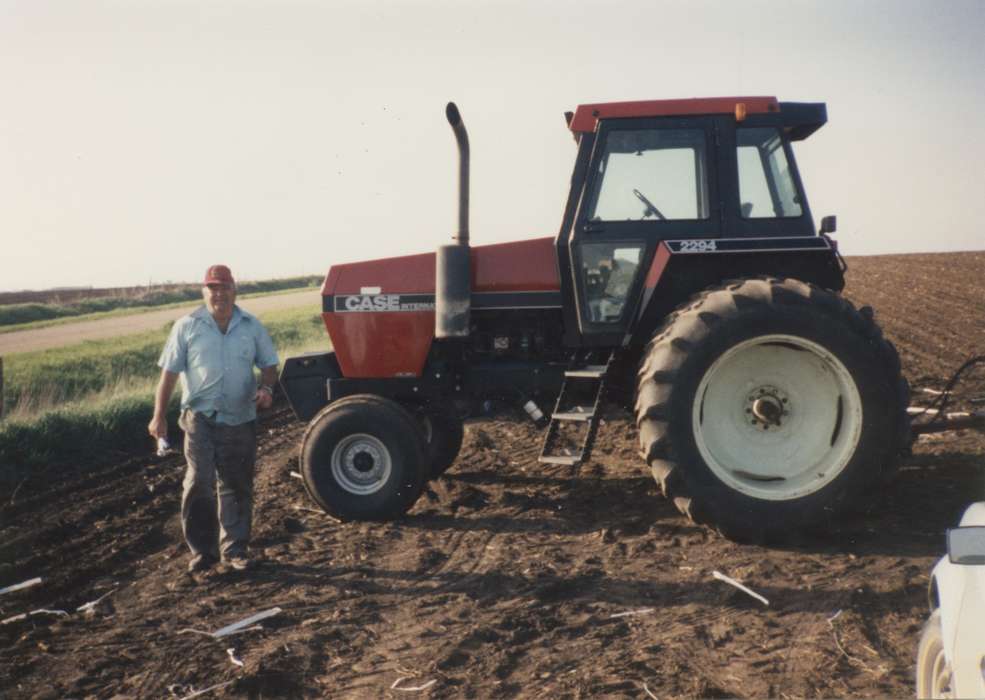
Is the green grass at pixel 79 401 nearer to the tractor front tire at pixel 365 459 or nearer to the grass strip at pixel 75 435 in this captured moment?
the grass strip at pixel 75 435

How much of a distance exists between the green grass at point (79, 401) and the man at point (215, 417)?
366cm

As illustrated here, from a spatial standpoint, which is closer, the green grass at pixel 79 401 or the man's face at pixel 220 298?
the man's face at pixel 220 298

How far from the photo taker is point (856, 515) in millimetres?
5316

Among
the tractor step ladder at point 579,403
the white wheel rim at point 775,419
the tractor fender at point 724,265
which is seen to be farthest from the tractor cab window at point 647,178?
the white wheel rim at point 775,419

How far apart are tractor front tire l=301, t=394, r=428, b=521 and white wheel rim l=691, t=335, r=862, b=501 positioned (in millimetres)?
1993

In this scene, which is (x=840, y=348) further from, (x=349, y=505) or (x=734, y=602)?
(x=349, y=505)

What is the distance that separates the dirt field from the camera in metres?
3.52

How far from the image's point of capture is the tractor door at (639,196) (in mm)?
5625

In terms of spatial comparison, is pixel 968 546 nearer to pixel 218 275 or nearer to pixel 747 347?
pixel 747 347

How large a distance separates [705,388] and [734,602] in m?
1.39

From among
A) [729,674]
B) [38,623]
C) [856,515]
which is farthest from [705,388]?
[38,623]

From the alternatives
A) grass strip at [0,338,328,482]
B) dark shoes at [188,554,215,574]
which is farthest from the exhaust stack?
grass strip at [0,338,328,482]

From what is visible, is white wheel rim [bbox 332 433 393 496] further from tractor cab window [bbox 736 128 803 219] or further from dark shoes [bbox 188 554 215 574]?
tractor cab window [bbox 736 128 803 219]

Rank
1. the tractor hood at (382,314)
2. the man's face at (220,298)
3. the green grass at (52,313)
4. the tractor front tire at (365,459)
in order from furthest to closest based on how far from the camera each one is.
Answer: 1. the green grass at (52,313)
2. the tractor hood at (382,314)
3. the tractor front tire at (365,459)
4. the man's face at (220,298)
